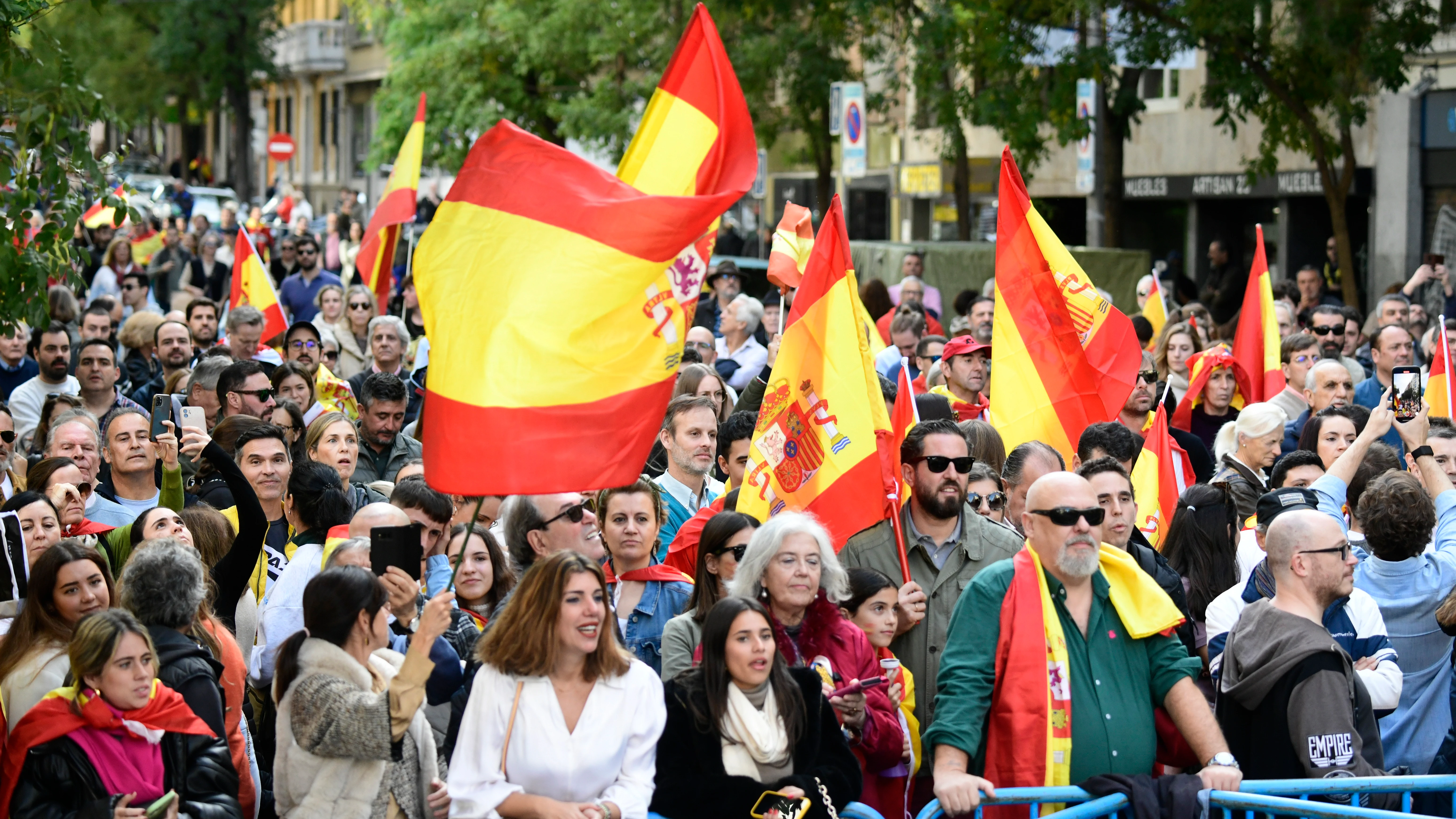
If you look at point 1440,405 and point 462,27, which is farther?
point 462,27

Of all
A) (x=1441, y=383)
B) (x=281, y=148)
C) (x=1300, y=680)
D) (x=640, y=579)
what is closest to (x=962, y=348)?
(x=1441, y=383)

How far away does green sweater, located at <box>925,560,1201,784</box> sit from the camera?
5.20m

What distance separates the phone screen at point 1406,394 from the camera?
7.89 m

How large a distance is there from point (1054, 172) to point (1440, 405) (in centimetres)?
2145

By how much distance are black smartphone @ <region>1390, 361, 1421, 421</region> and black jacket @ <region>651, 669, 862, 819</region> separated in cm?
387

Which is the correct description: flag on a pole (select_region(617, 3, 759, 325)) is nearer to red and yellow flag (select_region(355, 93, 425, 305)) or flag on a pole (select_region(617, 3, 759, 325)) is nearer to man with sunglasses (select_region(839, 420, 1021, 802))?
man with sunglasses (select_region(839, 420, 1021, 802))

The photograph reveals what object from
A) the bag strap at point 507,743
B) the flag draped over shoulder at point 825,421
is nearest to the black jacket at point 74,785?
the bag strap at point 507,743

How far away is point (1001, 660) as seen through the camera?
524 cm

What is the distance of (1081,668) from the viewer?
524cm

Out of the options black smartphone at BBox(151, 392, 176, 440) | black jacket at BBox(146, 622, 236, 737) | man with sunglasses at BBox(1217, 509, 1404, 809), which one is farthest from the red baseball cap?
black jacket at BBox(146, 622, 236, 737)

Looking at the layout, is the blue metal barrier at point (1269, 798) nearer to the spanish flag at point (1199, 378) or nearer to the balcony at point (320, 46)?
the spanish flag at point (1199, 378)

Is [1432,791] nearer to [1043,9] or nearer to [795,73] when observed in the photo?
[1043,9]

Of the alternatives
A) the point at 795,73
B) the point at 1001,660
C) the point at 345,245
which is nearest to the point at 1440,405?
the point at 1001,660

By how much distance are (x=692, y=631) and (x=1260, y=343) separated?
21.8 feet
